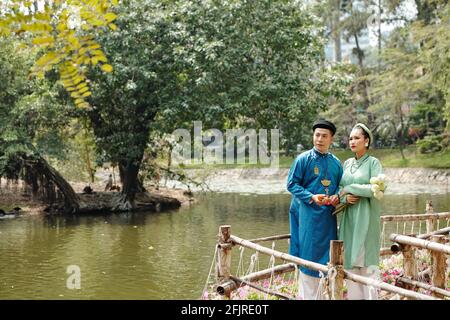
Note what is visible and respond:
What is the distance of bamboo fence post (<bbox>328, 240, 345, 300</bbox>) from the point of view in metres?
4.49

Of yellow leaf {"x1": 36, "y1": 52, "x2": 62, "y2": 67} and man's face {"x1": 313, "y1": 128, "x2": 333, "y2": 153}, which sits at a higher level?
yellow leaf {"x1": 36, "y1": 52, "x2": 62, "y2": 67}

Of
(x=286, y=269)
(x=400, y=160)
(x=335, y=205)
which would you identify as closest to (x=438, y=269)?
(x=286, y=269)

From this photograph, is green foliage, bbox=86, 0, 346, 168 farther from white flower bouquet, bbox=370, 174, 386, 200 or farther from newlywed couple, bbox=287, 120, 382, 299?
white flower bouquet, bbox=370, 174, 386, 200

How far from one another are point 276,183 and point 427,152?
819 cm

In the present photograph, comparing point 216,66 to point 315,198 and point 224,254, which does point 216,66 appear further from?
point 315,198

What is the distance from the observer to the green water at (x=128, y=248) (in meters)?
9.27

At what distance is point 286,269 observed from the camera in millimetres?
6324

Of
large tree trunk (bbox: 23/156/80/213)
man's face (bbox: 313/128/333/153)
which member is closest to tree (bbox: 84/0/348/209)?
large tree trunk (bbox: 23/156/80/213)

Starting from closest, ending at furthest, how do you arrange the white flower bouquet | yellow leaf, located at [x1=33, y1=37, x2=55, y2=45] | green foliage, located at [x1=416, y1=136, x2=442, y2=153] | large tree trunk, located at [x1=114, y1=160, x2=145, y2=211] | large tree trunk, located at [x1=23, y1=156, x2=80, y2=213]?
yellow leaf, located at [x1=33, y1=37, x2=55, y2=45]
the white flower bouquet
large tree trunk, located at [x1=23, y1=156, x2=80, y2=213]
large tree trunk, located at [x1=114, y1=160, x2=145, y2=211]
green foliage, located at [x1=416, y1=136, x2=442, y2=153]

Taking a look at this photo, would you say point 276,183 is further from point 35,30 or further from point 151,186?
point 35,30

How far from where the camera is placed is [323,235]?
5.31 metres

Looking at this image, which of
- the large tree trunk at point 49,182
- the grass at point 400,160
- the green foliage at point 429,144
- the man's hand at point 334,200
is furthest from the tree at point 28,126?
the green foliage at point 429,144
